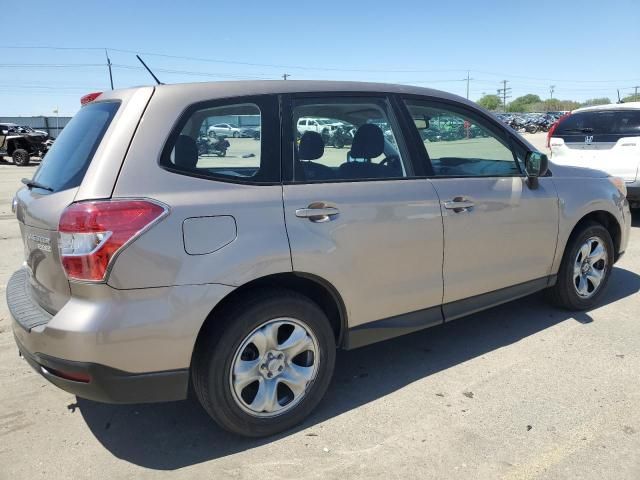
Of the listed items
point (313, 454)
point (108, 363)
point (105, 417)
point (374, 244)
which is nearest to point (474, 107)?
point (374, 244)

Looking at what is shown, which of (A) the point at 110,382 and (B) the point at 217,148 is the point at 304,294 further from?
(A) the point at 110,382

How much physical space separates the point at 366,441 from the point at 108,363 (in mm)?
1346

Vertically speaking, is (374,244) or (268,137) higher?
(268,137)

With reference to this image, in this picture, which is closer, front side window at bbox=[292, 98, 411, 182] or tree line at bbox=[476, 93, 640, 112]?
front side window at bbox=[292, 98, 411, 182]

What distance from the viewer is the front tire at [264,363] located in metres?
2.54

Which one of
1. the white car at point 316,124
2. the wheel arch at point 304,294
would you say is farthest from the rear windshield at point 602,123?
the wheel arch at point 304,294

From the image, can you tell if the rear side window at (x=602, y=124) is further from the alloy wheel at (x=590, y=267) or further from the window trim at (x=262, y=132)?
the window trim at (x=262, y=132)

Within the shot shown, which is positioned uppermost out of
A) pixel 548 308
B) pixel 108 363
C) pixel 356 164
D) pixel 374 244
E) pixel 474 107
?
pixel 474 107

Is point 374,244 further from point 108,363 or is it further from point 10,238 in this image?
point 10,238

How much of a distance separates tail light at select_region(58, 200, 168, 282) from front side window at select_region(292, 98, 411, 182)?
880 millimetres

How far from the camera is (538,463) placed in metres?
2.53

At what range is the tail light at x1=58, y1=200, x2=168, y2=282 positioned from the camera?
7.39 feet

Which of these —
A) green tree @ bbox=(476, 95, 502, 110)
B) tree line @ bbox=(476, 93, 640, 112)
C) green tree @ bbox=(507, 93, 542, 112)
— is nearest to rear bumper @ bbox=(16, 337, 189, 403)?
tree line @ bbox=(476, 93, 640, 112)

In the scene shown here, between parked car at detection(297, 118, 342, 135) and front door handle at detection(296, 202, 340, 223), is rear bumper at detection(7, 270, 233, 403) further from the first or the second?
parked car at detection(297, 118, 342, 135)
